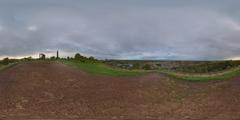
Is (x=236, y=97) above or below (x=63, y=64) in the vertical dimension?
below

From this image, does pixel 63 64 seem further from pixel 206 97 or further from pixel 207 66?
pixel 207 66

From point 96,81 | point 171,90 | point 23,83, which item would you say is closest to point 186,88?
point 171,90

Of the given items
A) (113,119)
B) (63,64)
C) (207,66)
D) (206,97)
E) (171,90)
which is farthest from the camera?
(207,66)

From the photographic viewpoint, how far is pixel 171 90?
24.1m

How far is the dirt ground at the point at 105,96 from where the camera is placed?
1983 cm

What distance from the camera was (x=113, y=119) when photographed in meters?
18.8

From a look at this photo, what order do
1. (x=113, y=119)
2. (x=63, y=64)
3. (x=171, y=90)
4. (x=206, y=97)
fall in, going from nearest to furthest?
(x=113, y=119) → (x=206, y=97) → (x=171, y=90) → (x=63, y=64)

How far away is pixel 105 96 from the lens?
882 inches

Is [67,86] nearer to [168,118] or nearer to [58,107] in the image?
[58,107]

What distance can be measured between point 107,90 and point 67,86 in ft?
7.67

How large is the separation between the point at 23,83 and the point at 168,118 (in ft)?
28.5

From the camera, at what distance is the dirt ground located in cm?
1983

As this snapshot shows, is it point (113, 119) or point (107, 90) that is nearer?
point (113, 119)

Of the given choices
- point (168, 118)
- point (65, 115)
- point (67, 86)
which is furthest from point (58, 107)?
point (168, 118)
